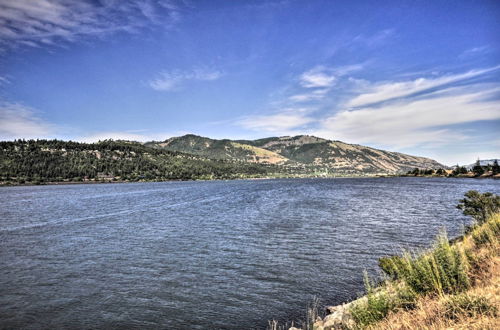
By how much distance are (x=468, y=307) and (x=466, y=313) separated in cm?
61

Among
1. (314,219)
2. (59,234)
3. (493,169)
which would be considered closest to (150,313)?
(59,234)

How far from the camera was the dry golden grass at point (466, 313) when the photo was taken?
24.5 feet

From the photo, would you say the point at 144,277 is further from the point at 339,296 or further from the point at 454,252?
the point at 454,252

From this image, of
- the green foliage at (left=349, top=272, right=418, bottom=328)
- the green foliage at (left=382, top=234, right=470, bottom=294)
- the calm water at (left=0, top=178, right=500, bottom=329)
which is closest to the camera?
the green foliage at (left=382, top=234, right=470, bottom=294)

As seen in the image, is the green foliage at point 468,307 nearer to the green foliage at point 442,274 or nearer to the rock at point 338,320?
the green foliage at point 442,274

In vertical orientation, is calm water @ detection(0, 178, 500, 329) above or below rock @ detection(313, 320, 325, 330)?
below

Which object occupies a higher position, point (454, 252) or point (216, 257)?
point (454, 252)

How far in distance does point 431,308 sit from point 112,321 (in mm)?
16929

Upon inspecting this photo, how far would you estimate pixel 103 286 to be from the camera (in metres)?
22.7

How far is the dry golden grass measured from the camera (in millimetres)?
7453

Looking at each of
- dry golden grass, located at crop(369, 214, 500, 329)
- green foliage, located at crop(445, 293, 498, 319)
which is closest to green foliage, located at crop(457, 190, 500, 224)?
dry golden grass, located at crop(369, 214, 500, 329)

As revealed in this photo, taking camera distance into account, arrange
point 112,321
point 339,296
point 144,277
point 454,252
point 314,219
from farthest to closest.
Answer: point 314,219
point 144,277
point 339,296
point 112,321
point 454,252

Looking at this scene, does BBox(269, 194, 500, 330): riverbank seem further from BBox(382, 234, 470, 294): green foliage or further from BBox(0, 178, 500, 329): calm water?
BBox(0, 178, 500, 329): calm water

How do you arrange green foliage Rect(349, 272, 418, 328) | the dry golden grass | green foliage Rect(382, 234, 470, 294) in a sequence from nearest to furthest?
the dry golden grass < green foliage Rect(382, 234, 470, 294) < green foliage Rect(349, 272, 418, 328)
